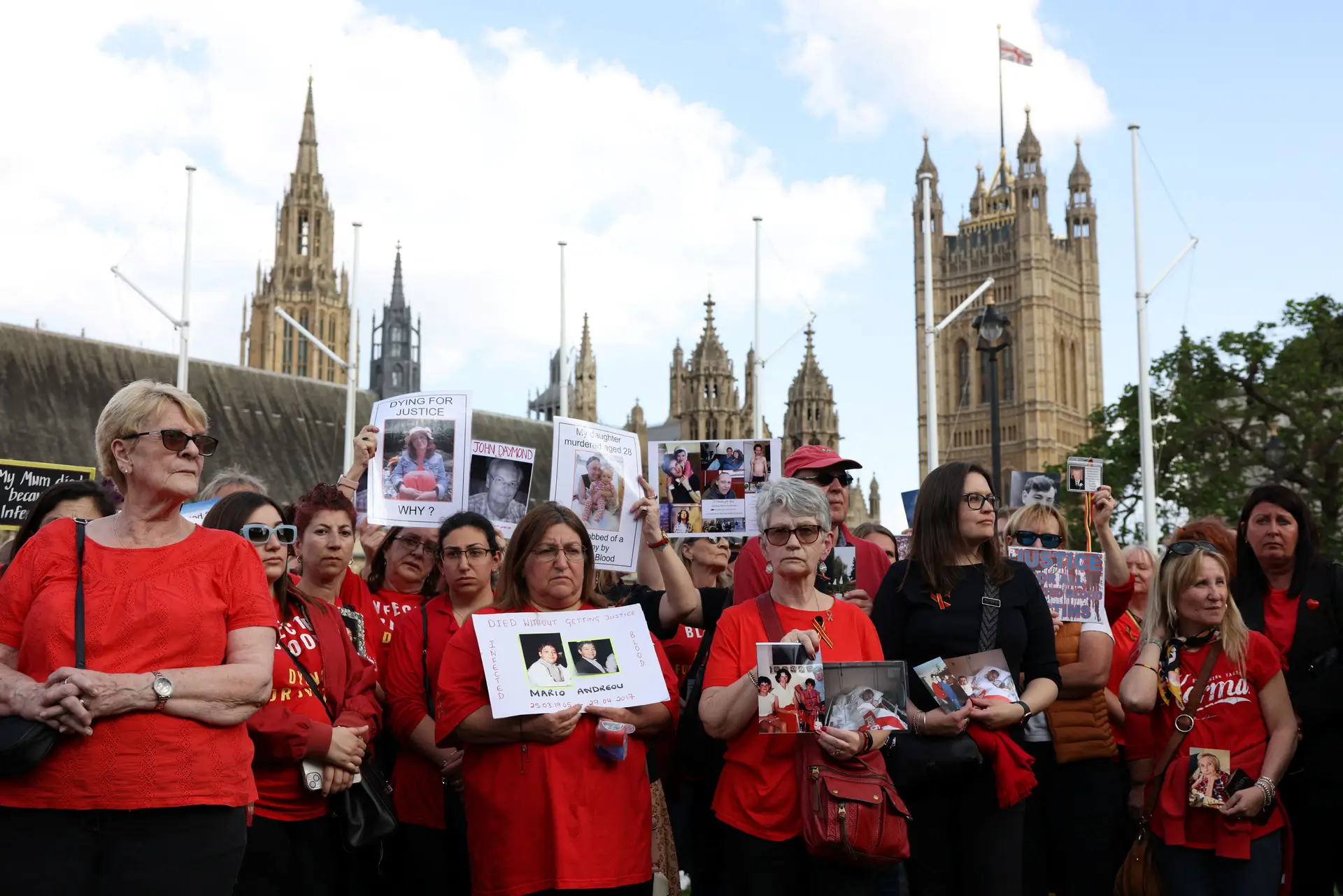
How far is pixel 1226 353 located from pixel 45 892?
32663 mm

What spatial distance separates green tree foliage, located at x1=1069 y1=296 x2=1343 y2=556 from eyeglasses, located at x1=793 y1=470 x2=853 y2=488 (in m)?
24.9

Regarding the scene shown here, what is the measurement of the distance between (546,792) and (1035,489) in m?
3.21

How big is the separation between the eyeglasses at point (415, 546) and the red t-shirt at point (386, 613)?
225 mm

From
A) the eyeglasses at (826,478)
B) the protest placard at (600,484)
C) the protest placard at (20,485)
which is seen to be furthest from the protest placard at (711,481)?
the protest placard at (20,485)

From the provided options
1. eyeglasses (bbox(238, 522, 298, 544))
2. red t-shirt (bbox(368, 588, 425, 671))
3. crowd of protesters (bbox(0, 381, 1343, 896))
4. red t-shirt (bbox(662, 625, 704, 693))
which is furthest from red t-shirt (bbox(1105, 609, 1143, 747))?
eyeglasses (bbox(238, 522, 298, 544))

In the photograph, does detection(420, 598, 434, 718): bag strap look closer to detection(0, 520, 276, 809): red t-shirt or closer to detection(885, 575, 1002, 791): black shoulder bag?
detection(0, 520, 276, 809): red t-shirt

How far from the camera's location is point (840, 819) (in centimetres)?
377

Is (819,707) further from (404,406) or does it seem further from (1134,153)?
(1134,153)

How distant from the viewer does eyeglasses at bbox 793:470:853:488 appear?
5465 millimetres

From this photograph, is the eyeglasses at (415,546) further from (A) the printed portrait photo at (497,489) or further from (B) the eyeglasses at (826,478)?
(B) the eyeglasses at (826,478)

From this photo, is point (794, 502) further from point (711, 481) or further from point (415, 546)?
point (415, 546)

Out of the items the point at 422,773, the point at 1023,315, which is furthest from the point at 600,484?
the point at 1023,315

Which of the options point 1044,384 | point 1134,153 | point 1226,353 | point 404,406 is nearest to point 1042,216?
point 1044,384

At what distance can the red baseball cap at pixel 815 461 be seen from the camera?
17.8ft
